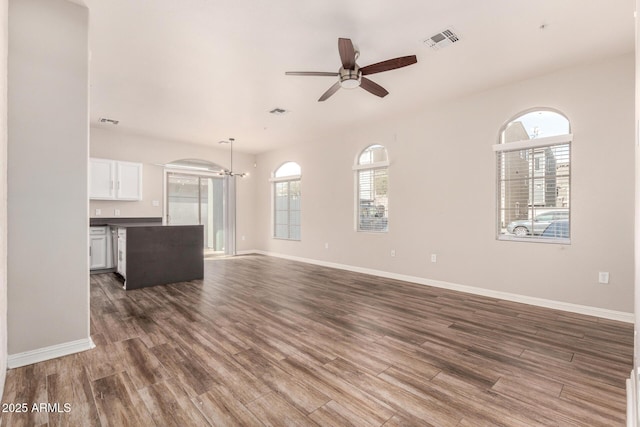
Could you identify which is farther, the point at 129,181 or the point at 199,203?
the point at 199,203

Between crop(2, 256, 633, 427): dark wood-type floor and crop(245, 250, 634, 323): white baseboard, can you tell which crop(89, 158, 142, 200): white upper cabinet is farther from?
crop(245, 250, 634, 323): white baseboard

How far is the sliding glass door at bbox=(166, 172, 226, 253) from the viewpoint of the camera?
7757mm

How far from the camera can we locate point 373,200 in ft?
19.7

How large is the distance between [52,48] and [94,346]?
8.13ft

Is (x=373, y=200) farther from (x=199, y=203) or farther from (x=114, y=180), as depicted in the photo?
(x=114, y=180)

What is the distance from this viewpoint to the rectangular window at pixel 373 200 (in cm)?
584

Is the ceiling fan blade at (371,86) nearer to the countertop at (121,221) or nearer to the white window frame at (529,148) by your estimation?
the white window frame at (529,148)

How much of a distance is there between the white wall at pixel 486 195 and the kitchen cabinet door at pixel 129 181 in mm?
4012

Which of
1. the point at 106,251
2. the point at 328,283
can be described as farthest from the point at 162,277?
the point at 328,283

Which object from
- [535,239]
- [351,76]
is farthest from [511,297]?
[351,76]

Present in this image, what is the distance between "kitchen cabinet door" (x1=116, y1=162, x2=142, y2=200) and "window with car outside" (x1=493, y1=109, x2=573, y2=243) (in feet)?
22.5

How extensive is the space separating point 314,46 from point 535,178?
3.32 meters

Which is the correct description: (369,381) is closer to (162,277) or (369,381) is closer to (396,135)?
(162,277)

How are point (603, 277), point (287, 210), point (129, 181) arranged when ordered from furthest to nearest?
point (287, 210) → point (129, 181) → point (603, 277)
